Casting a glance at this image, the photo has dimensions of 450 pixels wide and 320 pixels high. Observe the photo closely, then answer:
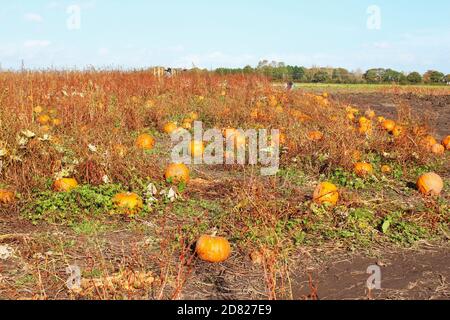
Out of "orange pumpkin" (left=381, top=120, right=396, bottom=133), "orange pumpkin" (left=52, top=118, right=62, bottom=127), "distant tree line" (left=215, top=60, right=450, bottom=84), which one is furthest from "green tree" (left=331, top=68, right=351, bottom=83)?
"orange pumpkin" (left=52, top=118, right=62, bottom=127)

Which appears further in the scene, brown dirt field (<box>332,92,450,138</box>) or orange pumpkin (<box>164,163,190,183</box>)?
brown dirt field (<box>332,92,450,138</box>)

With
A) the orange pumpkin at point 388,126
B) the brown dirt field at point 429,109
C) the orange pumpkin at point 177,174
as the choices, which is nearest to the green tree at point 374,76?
the brown dirt field at point 429,109

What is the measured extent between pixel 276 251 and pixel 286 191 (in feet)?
6.62

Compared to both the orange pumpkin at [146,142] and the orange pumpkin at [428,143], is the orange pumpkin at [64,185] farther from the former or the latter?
the orange pumpkin at [428,143]

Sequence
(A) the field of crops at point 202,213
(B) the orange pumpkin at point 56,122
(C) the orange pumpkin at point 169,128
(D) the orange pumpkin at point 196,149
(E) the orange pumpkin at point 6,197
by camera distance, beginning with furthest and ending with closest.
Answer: (C) the orange pumpkin at point 169,128 → (B) the orange pumpkin at point 56,122 → (D) the orange pumpkin at point 196,149 → (E) the orange pumpkin at point 6,197 → (A) the field of crops at point 202,213

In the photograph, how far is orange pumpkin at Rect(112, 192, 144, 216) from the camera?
15.5ft

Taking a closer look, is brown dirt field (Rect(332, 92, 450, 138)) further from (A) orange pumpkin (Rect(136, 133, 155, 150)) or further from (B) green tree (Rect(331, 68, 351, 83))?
(B) green tree (Rect(331, 68, 351, 83))

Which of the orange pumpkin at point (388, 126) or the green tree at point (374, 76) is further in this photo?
the green tree at point (374, 76)

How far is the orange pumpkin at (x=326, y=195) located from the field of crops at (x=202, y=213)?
0.02m

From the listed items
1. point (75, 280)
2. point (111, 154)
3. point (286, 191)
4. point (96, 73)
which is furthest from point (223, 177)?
point (96, 73)

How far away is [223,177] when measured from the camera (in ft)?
21.1

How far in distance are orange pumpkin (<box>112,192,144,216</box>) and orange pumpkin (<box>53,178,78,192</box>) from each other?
0.68 meters

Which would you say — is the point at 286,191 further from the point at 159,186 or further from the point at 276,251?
the point at 276,251

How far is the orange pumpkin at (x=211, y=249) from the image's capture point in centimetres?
376
